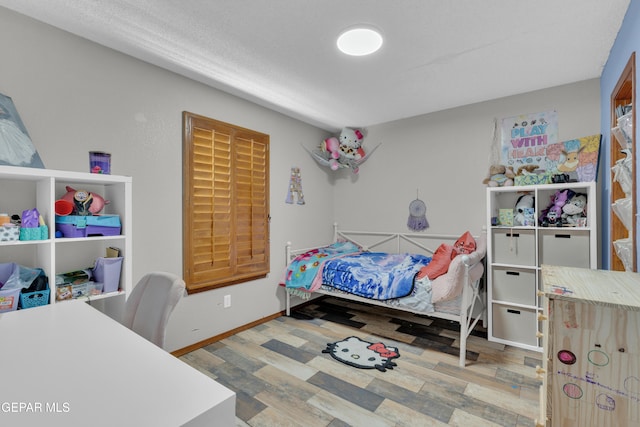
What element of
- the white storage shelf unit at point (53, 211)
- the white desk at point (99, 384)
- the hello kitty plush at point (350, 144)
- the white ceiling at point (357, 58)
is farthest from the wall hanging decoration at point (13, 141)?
the hello kitty plush at point (350, 144)

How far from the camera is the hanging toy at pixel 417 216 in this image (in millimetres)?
3641

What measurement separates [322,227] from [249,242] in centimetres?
131

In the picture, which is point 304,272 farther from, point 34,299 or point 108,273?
point 34,299

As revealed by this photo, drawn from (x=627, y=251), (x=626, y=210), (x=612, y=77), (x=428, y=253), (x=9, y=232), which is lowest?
(x=428, y=253)

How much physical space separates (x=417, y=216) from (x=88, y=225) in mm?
3221

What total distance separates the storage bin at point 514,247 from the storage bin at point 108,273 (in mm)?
3046

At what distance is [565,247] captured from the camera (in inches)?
98.0

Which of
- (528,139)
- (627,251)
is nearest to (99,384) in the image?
(627,251)

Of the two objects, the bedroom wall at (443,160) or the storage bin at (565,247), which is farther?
the bedroom wall at (443,160)

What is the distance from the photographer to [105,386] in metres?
0.75

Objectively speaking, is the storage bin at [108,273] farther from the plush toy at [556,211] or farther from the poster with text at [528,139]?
the poster with text at [528,139]

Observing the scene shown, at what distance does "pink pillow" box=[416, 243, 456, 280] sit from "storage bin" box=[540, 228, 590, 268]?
2.44 feet

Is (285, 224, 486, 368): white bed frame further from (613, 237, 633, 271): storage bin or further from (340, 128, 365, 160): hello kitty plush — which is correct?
(340, 128, 365, 160): hello kitty plush

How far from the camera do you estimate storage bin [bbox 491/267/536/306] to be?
2611 millimetres
